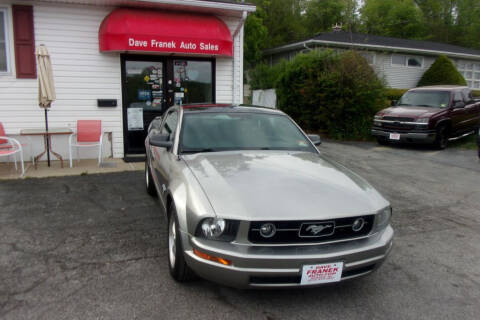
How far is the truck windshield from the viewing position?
476 inches

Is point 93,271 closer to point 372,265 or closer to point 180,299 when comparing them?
point 180,299

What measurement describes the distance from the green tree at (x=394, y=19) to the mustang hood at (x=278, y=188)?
3798 cm

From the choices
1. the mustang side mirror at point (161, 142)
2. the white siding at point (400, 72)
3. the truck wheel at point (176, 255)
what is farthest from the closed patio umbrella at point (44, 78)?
the white siding at point (400, 72)

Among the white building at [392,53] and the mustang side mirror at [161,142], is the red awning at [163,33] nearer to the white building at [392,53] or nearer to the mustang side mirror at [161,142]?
the mustang side mirror at [161,142]

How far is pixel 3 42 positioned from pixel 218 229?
25.9ft

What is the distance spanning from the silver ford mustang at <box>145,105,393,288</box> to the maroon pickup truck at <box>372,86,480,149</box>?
853 cm

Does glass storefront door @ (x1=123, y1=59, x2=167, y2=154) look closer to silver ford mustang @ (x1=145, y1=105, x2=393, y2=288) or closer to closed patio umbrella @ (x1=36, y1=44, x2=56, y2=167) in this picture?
closed patio umbrella @ (x1=36, y1=44, x2=56, y2=167)

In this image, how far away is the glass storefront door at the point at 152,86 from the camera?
9.23m

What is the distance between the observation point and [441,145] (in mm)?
11648

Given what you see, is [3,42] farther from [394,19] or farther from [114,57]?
[394,19]

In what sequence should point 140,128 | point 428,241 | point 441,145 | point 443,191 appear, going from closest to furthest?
1. point 428,241
2. point 443,191
3. point 140,128
4. point 441,145

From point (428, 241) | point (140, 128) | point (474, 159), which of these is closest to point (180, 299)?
point (428, 241)

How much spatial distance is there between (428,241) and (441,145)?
318 inches

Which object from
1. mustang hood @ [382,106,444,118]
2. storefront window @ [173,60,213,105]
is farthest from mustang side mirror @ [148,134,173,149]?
mustang hood @ [382,106,444,118]
